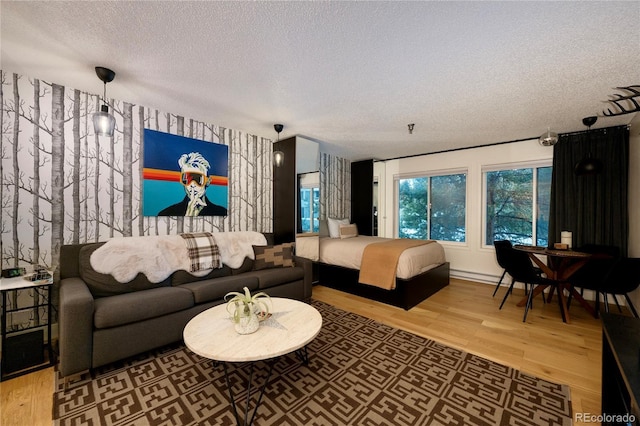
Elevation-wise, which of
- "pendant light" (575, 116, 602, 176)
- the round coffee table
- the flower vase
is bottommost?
the round coffee table

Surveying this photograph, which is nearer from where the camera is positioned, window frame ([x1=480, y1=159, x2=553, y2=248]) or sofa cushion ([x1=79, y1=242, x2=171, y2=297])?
sofa cushion ([x1=79, y1=242, x2=171, y2=297])

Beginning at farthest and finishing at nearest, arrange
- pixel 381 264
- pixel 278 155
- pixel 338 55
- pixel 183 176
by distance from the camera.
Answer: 1. pixel 278 155
2. pixel 381 264
3. pixel 183 176
4. pixel 338 55

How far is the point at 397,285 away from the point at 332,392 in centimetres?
187

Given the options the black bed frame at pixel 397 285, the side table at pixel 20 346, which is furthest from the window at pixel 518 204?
the side table at pixel 20 346

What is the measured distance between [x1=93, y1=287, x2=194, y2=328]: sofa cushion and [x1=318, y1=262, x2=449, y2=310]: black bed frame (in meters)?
2.23

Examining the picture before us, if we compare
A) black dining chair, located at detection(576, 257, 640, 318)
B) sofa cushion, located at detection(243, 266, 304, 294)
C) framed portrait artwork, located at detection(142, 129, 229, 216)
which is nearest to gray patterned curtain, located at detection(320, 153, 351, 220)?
sofa cushion, located at detection(243, 266, 304, 294)

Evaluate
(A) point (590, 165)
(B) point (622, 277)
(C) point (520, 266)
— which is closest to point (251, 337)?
(C) point (520, 266)

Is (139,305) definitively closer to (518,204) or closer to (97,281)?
(97,281)

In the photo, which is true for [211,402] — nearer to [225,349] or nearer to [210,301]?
[225,349]

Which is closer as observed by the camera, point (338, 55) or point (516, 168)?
A: point (338, 55)

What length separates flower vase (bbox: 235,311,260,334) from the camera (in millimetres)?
1680

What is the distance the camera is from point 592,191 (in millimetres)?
3541

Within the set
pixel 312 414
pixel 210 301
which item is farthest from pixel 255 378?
pixel 210 301

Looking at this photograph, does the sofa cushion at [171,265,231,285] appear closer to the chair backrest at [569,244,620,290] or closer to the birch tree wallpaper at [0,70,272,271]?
the birch tree wallpaper at [0,70,272,271]
